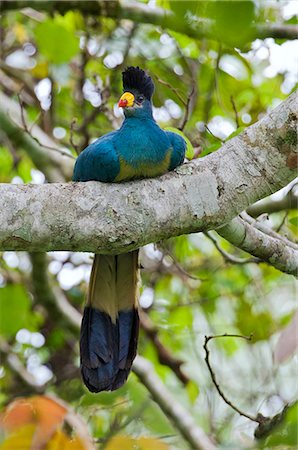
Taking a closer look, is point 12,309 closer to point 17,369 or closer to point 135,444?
point 17,369

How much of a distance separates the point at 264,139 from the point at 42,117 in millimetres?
2035

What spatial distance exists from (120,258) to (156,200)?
1.74 ft

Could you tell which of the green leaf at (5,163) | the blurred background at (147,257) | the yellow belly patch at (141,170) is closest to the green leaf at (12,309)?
the blurred background at (147,257)

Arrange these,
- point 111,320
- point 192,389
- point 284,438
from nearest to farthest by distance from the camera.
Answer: point 284,438
point 111,320
point 192,389

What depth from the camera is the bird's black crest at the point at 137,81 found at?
2482mm

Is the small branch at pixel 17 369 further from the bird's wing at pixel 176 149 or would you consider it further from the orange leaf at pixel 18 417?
the bird's wing at pixel 176 149

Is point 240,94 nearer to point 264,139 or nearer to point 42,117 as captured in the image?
point 42,117

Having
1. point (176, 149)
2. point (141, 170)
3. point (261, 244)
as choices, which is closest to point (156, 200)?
point (141, 170)

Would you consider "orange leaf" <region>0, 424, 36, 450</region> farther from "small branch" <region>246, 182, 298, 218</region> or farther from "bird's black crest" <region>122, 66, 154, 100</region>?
"small branch" <region>246, 182, 298, 218</region>

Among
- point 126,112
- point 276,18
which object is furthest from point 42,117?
point 126,112

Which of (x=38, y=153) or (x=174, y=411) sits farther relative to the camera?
(x=38, y=153)

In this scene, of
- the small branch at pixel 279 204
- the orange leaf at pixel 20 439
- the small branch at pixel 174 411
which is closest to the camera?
the orange leaf at pixel 20 439

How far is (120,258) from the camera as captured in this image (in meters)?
2.54

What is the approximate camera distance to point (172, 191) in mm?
2070
